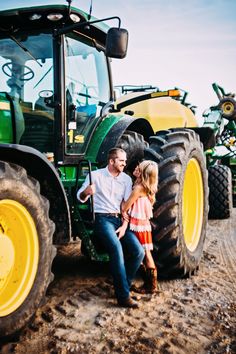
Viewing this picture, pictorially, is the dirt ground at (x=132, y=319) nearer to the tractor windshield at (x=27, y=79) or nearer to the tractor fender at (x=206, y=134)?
the tractor windshield at (x=27, y=79)

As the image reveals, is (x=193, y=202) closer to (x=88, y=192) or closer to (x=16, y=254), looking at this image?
(x=88, y=192)

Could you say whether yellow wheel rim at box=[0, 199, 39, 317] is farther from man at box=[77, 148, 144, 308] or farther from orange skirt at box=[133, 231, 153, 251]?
orange skirt at box=[133, 231, 153, 251]

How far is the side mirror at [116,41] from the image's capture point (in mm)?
3436

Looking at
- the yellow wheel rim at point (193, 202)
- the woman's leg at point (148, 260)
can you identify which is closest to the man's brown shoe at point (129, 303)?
the woman's leg at point (148, 260)

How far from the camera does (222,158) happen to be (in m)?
10.5

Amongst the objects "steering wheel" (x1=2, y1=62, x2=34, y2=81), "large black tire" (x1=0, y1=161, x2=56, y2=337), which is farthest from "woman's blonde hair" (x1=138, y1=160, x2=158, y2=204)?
"steering wheel" (x1=2, y1=62, x2=34, y2=81)

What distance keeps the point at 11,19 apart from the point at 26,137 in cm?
101

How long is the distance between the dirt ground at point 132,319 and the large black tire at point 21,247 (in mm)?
214

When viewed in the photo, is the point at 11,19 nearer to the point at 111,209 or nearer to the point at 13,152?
the point at 13,152

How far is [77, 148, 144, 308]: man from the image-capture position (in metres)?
3.44

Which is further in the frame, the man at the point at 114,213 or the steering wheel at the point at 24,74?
the steering wheel at the point at 24,74

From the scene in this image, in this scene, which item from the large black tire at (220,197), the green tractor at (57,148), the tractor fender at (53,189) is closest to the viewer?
the green tractor at (57,148)

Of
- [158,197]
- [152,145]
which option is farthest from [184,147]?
[158,197]

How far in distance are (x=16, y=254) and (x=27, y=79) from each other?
1601mm
